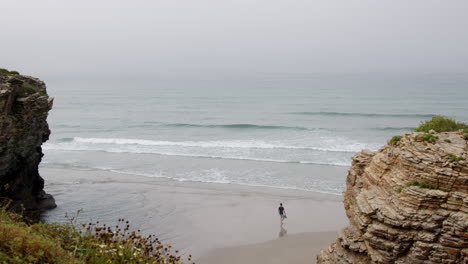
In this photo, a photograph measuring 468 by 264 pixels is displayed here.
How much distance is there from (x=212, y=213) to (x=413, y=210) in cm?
1267

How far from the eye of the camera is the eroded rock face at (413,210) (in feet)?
33.1

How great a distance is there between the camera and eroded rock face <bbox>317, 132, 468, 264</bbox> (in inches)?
397

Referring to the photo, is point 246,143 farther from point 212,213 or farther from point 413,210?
point 413,210

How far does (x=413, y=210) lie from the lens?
10523 mm

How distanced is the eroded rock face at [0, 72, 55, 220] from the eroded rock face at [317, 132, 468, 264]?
13079 mm

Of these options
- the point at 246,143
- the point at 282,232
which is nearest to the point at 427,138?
the point at 282,232

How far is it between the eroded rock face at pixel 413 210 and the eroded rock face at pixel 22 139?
42.9ft

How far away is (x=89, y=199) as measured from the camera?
903 inches

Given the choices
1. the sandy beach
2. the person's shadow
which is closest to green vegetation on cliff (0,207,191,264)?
the sandy beach

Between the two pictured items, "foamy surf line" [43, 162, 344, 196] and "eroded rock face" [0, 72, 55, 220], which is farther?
"foamy surf line" [43, 162, 344, 196]

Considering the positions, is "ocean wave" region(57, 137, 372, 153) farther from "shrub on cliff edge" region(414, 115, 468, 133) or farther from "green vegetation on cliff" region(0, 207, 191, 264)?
"green vegetation on cliff" region(0, 207, 191, 264)

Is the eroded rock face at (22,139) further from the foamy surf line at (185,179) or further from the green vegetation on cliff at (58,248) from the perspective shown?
the green vegetation on cliff at (58,248)

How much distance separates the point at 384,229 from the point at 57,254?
827 cm

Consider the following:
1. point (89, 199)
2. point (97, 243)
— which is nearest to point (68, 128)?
point (89, 199)
